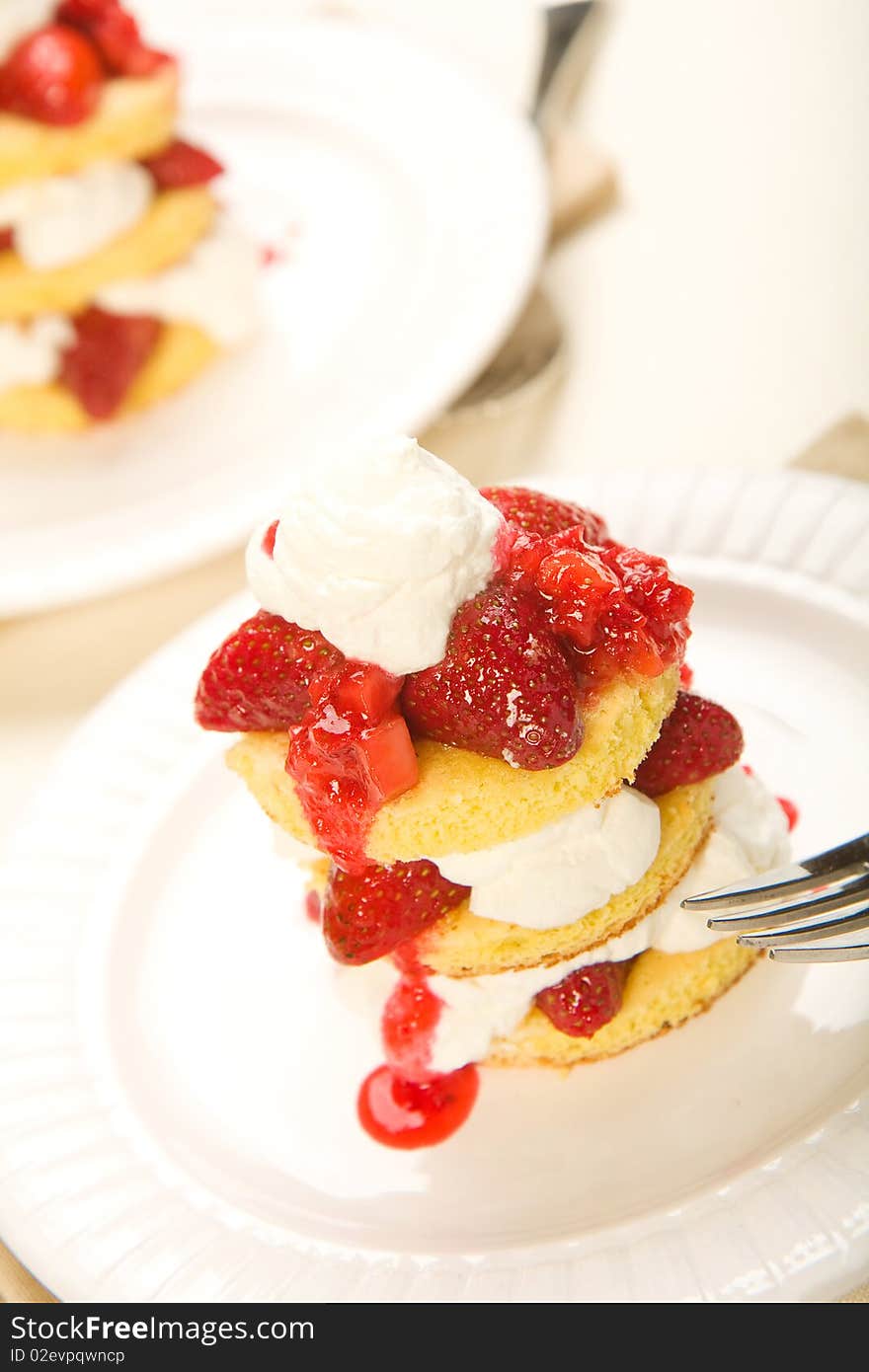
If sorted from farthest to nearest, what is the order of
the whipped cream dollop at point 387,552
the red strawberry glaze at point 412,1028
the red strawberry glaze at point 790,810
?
the red strawberry glaze at point 790,810
the red strawberry glaze at point 412,1028
the whipped cream dollop at point 387,552

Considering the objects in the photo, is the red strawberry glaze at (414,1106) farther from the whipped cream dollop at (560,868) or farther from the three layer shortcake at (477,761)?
the whipped cream dollop at (560,868)

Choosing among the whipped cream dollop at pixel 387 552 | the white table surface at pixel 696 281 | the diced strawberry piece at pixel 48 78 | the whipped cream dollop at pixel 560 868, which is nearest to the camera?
the whipped cream dollop at pixel 387 552

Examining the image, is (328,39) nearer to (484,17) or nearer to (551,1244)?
(484,17)

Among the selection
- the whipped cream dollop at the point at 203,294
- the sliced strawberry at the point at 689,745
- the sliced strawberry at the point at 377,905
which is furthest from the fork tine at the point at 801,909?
the whipped cream dollop at the point at 203,294

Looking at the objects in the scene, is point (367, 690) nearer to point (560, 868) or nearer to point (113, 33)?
point (560, 868)

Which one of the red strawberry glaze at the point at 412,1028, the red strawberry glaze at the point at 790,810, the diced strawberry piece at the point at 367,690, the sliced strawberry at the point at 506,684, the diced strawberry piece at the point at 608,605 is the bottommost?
the red strawberry glaze at the point at 412,1028
